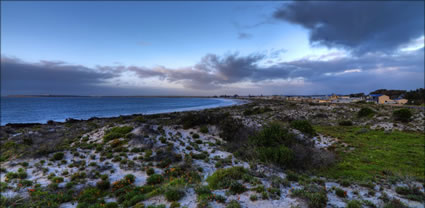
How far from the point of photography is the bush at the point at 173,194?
233 inches

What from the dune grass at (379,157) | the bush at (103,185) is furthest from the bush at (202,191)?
the dune grass at (379,157)

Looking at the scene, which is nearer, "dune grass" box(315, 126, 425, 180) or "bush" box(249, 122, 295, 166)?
"dune grass" box(315, 126, 425, 180)

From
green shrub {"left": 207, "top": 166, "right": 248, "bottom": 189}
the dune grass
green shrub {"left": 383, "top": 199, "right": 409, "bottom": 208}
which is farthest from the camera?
the dune grass

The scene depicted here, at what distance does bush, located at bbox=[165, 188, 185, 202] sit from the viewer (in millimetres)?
5922

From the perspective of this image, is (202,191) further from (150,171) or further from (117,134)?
(117,134)

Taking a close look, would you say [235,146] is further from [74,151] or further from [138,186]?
[74,151]

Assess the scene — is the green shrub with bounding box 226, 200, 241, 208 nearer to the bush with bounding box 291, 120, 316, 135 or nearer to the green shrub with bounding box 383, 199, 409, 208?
the green shrub with bounding box 383, 199, 409, 208

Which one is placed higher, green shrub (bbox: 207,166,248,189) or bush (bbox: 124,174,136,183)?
green shrub (bbox: 207,166,248,189)

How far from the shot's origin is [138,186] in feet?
25.3

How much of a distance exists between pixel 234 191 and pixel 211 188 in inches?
39.6

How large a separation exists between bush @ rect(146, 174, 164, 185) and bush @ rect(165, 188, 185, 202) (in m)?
2.36

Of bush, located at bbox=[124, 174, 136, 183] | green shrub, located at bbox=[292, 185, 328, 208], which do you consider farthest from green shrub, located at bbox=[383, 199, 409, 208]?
bush, located at bbox=[124, 174, 136, 183]

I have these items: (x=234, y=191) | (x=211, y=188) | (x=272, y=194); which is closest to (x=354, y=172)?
(x=272, y=194)

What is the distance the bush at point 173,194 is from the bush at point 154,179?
2.36 m
